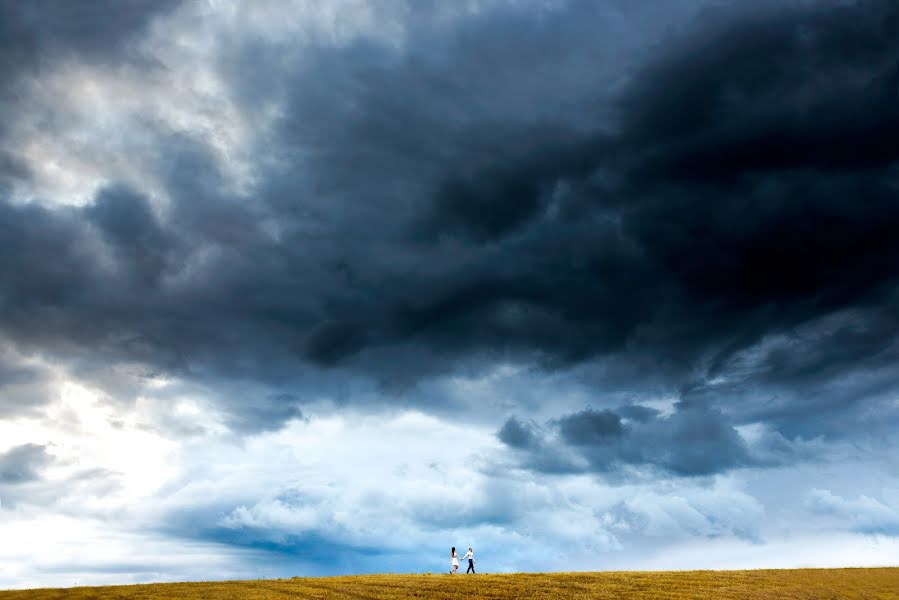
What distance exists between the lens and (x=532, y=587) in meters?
62.7

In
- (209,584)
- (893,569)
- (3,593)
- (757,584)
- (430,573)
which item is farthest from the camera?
(893,569)

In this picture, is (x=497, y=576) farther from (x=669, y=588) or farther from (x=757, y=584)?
(x=757, y=584)

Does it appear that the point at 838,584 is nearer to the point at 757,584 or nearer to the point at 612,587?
the point at 757,584

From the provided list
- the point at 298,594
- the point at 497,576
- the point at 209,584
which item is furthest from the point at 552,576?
the point at 209,584

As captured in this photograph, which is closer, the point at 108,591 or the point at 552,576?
the point at 108,591

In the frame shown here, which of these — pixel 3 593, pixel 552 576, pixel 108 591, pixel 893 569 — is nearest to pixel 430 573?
pixel 552 576

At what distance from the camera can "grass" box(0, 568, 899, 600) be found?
58438 millimetres

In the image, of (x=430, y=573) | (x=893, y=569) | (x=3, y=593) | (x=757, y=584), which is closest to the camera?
(x=3, y=593)

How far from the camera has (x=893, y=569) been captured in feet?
264

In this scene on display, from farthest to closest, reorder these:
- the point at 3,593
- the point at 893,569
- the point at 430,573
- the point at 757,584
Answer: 1. the point at 893,569
2. the point at 430,573
3. the point at 757,584
4. the point at 3,593

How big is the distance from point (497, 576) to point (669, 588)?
1609cm

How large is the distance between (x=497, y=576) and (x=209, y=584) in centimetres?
2655

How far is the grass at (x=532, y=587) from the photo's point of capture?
58438mm

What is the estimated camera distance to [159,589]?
60.2 meters
